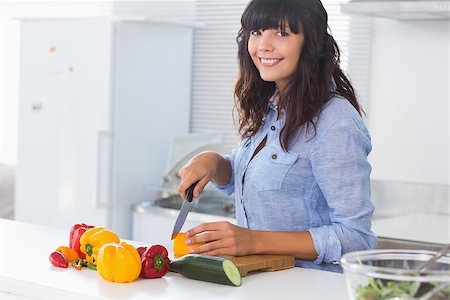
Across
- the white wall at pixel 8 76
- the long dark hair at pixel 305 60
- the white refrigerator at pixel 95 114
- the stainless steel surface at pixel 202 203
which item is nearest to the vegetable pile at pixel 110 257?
the long dark hair at pixel 305 60

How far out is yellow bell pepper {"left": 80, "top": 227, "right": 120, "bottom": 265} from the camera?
6.57 ft

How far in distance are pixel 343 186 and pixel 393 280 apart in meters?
0.57

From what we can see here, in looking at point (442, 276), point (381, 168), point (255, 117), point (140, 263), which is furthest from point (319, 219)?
point (381, 168)

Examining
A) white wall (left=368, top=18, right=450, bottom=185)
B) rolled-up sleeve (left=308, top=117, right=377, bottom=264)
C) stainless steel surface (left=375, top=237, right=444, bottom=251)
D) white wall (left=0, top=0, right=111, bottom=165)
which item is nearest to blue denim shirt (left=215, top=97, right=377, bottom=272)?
rolled-up sleeve (left=308, top=117, right=377, bottom=264)

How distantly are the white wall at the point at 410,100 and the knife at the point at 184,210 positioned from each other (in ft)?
6.78

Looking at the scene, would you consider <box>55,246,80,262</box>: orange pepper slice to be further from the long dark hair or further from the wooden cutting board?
the long dark hair

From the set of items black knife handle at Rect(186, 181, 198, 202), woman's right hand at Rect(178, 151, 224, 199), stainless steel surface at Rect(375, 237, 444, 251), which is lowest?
stainless steel surface at Rect(375, 237, 444, 251)

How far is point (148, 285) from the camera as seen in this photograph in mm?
1854

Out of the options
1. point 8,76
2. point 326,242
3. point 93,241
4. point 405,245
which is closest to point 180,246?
point 93,241

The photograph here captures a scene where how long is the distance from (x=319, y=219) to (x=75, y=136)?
8.00ft

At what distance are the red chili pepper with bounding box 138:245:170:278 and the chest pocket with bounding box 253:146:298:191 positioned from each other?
371mm

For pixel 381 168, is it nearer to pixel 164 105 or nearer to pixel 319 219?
pixel 164 105

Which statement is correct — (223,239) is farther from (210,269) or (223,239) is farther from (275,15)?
Answer: (275,15)

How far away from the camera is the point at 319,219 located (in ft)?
7.11
